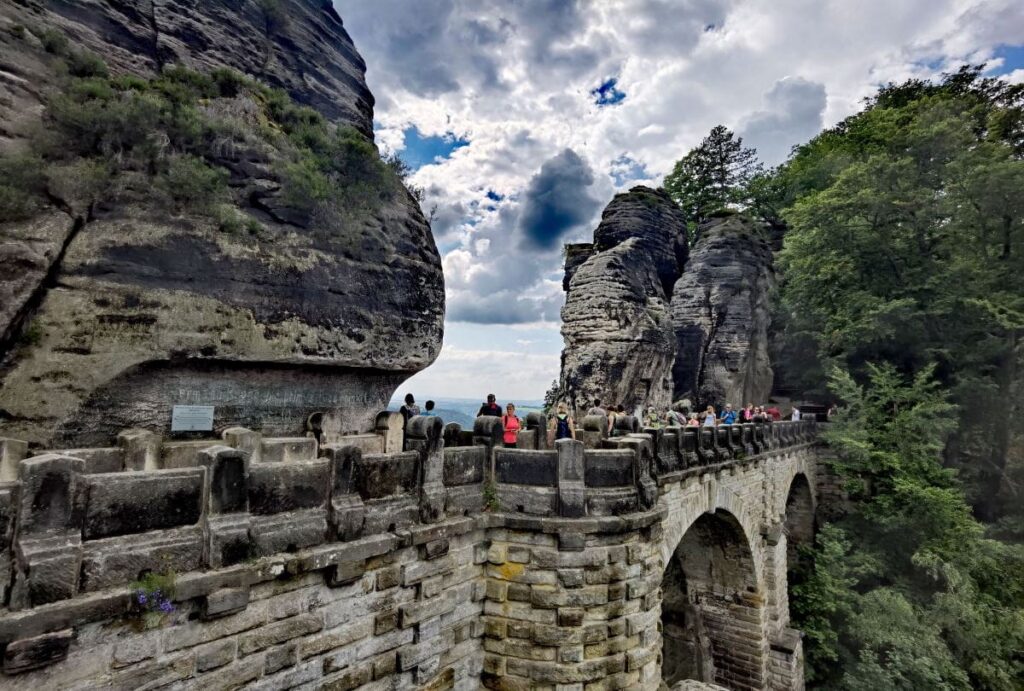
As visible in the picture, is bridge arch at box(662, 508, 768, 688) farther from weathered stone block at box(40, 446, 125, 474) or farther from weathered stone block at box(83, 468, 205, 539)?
weathered stone block at box(40, 446, 125, 474)

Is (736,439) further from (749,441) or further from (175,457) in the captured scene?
(175,457)

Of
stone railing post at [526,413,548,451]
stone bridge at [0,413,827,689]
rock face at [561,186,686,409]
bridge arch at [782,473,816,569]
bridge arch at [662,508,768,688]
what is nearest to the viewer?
stone bridge at [0,413,827,689]

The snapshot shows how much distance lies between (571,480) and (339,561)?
282 centimetres

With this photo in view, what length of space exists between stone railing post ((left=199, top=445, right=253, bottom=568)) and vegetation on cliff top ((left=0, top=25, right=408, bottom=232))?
10.3 metres

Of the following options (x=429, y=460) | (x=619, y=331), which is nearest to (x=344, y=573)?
(x=429, y=460)

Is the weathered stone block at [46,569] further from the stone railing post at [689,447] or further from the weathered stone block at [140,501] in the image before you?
the stone railing post at [689,447]

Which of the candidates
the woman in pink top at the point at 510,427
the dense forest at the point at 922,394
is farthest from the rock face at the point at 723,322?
the woman in pink top at the point at 510,427

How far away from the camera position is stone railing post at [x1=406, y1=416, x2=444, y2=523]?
5105 millimetres

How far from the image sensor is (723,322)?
28.0 m

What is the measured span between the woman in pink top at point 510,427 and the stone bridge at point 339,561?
1.12ft

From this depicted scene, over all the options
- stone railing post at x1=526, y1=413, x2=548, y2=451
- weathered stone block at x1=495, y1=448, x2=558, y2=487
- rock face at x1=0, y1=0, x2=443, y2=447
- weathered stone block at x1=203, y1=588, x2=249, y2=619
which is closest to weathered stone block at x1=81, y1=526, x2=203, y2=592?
weathered stone block at x1=203, y1=588, x2=249, y2=619

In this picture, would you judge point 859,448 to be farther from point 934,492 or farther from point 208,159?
point 208,159

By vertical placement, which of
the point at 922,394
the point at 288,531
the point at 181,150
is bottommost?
the point at 288,531

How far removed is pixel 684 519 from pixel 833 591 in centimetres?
1189
